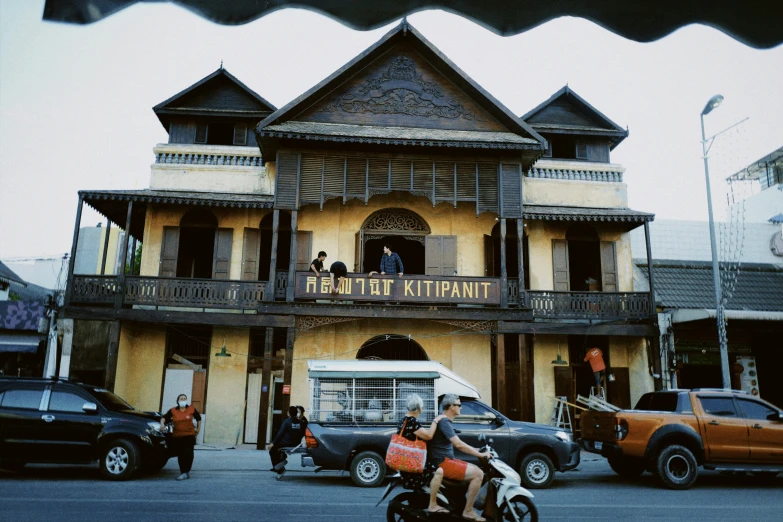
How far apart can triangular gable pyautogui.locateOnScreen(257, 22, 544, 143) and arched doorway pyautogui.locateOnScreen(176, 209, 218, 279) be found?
14.5 feet

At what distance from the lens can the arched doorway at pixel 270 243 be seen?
777 inches

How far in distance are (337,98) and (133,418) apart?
1188 centimetres

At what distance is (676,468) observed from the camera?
1129 centimetres

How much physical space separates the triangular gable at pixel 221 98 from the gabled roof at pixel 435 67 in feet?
8.17

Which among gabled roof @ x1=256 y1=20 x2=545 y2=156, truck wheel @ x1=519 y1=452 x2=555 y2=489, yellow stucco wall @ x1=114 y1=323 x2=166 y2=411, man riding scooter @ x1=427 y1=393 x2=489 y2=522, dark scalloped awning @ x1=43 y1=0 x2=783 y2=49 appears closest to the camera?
dark scalloped awning @ x1=43 y1=0 x2=783 y2=49

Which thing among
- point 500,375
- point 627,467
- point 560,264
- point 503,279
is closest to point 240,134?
point 503,279

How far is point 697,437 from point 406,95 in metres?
13.2

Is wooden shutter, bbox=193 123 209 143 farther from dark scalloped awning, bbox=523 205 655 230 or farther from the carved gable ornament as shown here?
dark scalloped awning, bbox=523 205 655 230

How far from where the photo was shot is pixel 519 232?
1841 centimetres

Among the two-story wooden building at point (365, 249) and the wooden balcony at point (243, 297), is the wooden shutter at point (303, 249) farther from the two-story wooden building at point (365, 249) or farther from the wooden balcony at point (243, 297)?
the wooden balcony at point (243, 297)

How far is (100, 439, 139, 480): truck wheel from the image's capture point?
1110 cm

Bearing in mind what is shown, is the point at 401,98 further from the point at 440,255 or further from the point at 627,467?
the point at 627,467

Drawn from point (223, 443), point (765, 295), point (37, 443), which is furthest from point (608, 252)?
point (37, 443)

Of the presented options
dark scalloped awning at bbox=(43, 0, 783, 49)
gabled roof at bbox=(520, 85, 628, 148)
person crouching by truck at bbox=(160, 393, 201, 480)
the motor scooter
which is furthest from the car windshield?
gabled roof at bbox=(520, 85, 628, 148)
